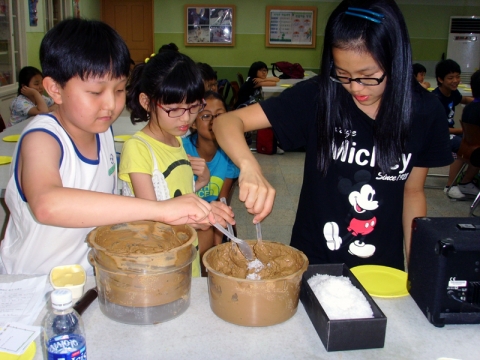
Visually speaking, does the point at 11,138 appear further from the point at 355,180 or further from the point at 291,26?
the point at 291,26

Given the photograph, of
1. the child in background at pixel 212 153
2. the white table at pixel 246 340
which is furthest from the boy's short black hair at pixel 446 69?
the white table at pixel 246 340

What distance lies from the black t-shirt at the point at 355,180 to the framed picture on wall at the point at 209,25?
8042mm

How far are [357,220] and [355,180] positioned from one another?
0.39 feet

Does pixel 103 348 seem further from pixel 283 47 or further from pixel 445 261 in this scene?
pixel 283 47

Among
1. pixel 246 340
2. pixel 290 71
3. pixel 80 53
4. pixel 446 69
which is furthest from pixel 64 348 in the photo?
pixel 290 71

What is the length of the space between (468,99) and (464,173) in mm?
1030

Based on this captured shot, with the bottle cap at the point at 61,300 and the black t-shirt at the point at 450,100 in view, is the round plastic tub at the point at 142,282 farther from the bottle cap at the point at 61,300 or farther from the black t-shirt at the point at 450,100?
the black t-shirt at the point at 450,100

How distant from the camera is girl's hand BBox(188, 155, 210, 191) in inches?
69.6

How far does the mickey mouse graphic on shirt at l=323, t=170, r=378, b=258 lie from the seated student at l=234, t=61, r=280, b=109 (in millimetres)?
4363

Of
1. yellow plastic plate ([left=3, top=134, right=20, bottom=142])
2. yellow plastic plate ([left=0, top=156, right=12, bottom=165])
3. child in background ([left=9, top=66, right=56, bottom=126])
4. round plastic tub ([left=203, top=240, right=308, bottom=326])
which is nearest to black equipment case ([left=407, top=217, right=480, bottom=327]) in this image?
round plastic tub ([left=203, top=240, right=308, bottom=326])

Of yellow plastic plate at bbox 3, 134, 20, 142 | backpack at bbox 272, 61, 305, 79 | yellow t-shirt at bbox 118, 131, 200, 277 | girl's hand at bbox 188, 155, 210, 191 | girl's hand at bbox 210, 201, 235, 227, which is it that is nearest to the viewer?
girl's hand at bbox 210, 201, 235, 227

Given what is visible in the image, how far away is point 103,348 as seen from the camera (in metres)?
0.88

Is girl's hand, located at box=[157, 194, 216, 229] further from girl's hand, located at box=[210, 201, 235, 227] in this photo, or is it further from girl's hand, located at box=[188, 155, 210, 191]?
girl's hand, located at box=[188, 155, 210, 191]

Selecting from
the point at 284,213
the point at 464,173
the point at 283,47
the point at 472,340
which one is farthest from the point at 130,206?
the point at 283,47
